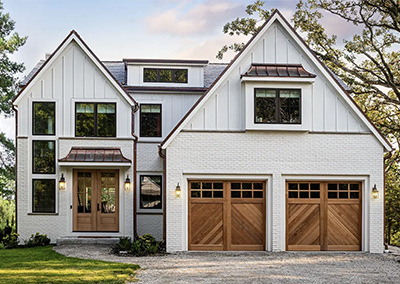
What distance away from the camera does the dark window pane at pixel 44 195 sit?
18016mm

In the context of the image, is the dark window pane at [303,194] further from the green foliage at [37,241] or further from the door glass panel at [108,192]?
the green foliage at [37,241]

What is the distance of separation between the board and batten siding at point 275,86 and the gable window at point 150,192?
15.6ft

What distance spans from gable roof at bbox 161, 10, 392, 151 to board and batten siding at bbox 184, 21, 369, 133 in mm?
143

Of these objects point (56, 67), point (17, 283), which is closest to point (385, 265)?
point (17, 283)

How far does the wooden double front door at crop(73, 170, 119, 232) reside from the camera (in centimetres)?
1819

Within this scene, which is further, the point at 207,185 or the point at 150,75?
the point at 150,75

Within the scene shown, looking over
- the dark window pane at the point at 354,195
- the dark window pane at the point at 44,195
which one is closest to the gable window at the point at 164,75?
the dark window pane at the point at 44,195

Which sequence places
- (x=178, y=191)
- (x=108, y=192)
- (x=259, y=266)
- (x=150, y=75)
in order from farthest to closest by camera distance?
(x=150, y=75)
(x=108, y=192)
(x=178, y=191)
(x=259, y=266)

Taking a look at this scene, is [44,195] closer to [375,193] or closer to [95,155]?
[95,155]

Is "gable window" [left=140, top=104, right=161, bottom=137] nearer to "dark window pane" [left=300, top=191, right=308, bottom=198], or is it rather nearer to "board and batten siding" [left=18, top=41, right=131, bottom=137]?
"board and batten siding" [left=18, top=41, right=131, bottom=137]

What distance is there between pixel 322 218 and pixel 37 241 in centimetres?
988

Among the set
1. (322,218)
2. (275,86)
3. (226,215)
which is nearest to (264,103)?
(275,86)

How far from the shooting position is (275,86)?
51.1 feet

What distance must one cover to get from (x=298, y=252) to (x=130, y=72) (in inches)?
390
